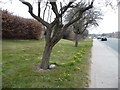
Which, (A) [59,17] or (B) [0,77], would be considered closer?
(B) [0,77]

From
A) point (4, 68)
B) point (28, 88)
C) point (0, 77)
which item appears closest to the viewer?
point (28, 88)

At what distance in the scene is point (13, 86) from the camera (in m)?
7.34

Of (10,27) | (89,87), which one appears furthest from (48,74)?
(10,27)

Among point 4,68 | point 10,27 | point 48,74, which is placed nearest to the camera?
point 48,74

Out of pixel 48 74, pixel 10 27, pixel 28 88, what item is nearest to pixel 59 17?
pixel 48 74

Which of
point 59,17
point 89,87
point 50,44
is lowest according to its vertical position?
point 89,87

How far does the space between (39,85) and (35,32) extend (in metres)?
24.4

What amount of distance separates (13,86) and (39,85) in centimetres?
84

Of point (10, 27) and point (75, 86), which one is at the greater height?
point (10, 27)

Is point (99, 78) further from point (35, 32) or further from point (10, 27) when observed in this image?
point (35, 32)

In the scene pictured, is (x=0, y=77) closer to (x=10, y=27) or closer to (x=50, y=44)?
(x=50, y=44)

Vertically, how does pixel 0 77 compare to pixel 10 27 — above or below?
below

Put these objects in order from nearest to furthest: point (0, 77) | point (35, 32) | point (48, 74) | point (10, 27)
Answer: point (0, 77)
point (48, 74)
point (10, 27)
point (35, 32)

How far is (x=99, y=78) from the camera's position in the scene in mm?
9414
